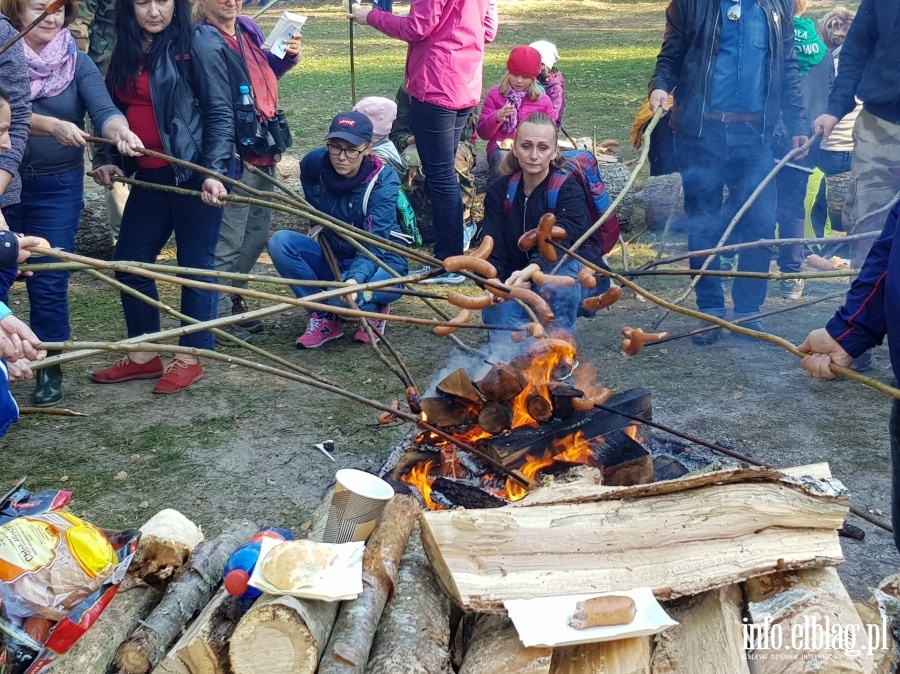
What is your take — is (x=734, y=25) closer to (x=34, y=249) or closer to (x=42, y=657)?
(x=34, y=249)

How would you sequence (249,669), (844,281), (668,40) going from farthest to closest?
(844,281)
(668,40)
(249,669)

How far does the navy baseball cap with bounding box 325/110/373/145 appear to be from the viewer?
566cm

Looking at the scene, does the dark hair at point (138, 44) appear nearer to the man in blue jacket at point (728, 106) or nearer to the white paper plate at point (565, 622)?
the man in blue jacket at point (728, 106)

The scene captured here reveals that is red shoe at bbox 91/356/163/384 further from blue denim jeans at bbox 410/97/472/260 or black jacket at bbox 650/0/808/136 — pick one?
black jacket at bbox 650/0/808/136

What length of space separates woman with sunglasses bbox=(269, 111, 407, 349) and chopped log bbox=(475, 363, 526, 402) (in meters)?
1.75

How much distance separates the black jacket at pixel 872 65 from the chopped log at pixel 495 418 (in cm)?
314

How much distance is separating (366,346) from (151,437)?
176cm

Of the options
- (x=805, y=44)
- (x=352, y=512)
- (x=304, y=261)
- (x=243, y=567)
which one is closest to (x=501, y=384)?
(x=352, y=512)

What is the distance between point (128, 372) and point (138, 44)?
196cm

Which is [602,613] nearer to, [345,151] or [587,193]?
[587,193]

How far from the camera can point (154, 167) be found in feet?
16.4

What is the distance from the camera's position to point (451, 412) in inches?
167

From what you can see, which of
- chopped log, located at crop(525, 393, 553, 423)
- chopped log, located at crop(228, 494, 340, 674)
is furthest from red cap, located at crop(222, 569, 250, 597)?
chopped log, located at crop(525, 393, 553, 423)

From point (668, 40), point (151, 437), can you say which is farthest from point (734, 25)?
point (151, 437)
